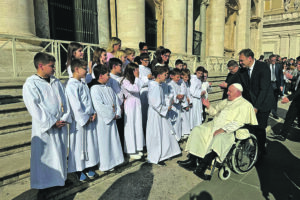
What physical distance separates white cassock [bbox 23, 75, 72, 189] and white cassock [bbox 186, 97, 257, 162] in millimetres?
2283

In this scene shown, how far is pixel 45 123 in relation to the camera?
9.64ft

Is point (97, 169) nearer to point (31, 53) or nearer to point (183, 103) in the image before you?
point (183, 103)

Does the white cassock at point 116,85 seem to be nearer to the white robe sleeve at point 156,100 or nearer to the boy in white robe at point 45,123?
the white robe sleeve at point 156,100

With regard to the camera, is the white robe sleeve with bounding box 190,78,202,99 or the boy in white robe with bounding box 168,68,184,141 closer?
the boy in white robe with bounding box 168,68,184,141

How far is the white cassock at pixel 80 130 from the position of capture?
3.42 m

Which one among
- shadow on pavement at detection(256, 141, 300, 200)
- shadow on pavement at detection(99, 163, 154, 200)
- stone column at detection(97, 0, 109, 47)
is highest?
stone column at detection(97, 0, 109, 47)

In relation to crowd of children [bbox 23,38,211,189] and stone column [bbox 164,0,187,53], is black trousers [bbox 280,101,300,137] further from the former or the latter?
stone column [bbox 164,0,187,53]

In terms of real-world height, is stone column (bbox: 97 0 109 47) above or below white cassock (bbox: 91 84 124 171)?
above

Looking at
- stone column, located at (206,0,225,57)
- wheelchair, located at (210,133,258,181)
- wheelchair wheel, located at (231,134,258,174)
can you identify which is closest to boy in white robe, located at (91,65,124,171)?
wheelchair, located at (210,133,258,181)

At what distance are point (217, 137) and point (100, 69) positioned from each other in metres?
2.36

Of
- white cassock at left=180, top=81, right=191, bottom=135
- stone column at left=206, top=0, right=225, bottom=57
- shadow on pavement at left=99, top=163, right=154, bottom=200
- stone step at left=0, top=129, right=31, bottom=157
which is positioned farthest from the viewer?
stone column at left=206, top=0, right=225, bottom=57

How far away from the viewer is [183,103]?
5.79 metres

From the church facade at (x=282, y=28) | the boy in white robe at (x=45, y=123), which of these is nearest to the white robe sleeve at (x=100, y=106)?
the boy in white robe at (x=45, y=123)

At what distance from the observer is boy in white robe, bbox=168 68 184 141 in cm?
523
